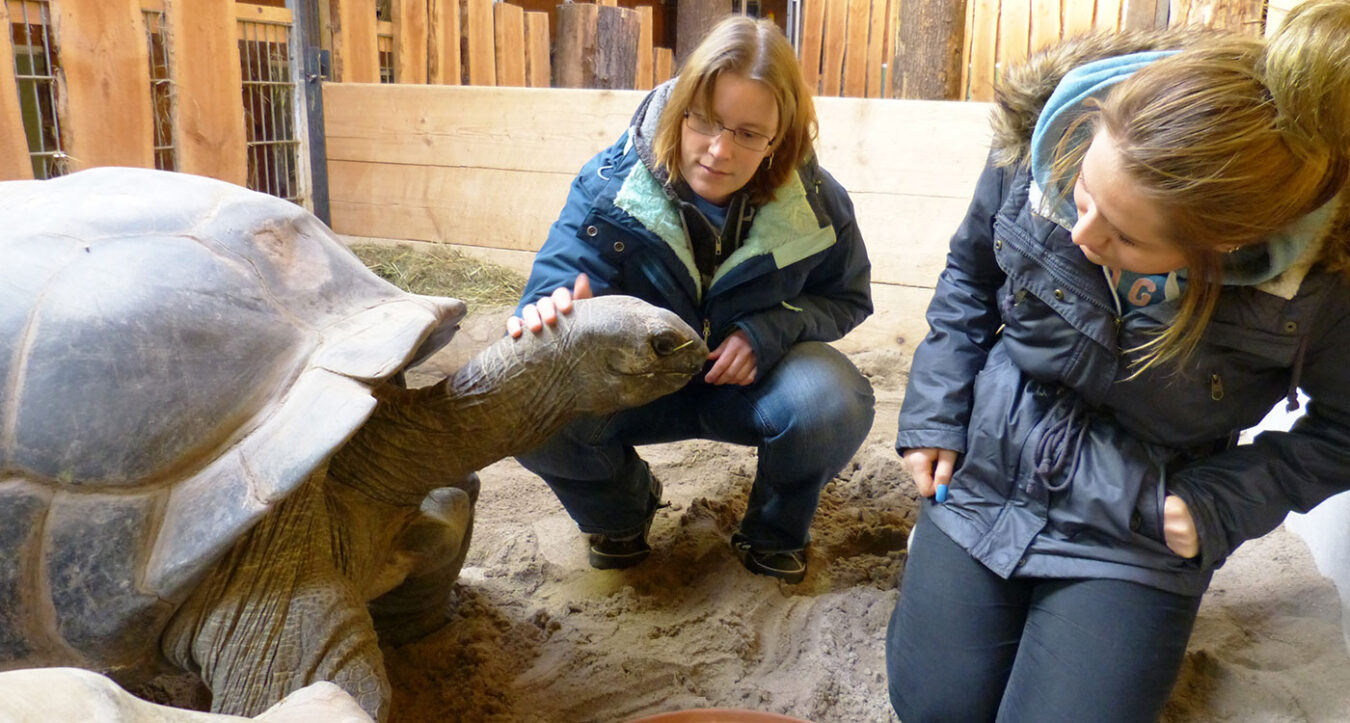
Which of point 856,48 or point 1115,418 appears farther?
point 856,48

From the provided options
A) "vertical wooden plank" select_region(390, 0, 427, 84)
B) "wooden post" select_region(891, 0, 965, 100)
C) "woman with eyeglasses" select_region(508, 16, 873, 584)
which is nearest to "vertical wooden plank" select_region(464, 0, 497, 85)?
"vertical wooden plank" select_region(390, 0, 427, 84)

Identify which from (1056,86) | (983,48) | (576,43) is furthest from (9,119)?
(983,48)

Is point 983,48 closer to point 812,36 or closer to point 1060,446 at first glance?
point 812,36

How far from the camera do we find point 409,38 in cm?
609

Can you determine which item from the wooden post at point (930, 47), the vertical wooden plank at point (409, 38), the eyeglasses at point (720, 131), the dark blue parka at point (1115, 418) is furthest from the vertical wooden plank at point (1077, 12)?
the dark blue parka at point (1115, 418)

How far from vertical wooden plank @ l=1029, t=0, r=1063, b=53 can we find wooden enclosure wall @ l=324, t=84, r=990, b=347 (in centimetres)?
271

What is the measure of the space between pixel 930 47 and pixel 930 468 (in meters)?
3.48

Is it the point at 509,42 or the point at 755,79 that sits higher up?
the point at 509,42

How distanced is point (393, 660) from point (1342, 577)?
218cm

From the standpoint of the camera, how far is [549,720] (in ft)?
6.88

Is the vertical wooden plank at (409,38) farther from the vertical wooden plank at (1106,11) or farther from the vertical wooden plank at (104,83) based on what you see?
the vertical wooden plank at (1106,11)

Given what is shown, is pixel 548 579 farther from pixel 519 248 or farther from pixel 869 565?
pixel 519 248

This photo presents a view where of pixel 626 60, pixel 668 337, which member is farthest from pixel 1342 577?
pixel 626 60

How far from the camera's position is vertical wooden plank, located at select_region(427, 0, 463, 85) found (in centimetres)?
618
